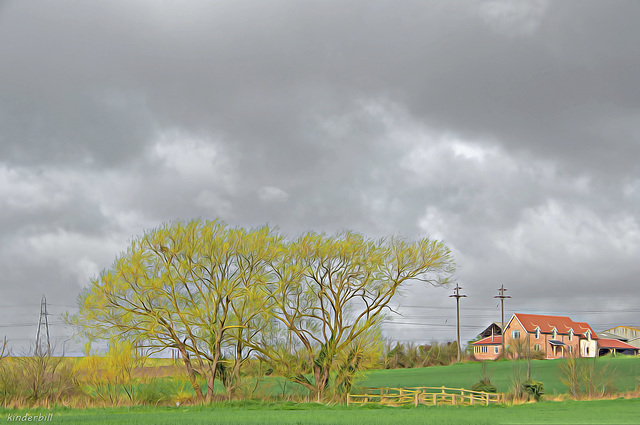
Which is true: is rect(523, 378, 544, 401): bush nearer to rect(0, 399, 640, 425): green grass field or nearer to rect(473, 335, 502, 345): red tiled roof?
rect(0, 399, 640, 425): green grass field

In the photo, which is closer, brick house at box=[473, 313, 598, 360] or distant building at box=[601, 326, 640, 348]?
brick house at box=[473, 313, 598, 360]

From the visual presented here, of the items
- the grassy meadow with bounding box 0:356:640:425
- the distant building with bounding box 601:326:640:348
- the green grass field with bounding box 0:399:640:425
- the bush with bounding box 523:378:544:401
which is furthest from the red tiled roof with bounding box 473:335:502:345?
the green grass field with bounding box 0:399:640:425

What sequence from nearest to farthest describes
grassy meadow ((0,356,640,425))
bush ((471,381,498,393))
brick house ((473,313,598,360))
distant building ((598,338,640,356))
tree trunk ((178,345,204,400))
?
grassy meadow ((0,356,640,425))
tree trunk ((178,345,204,400))
bush ((471,381,498,393))
brick house ((473,313,598,360))
distant building ((598,338,640,356))

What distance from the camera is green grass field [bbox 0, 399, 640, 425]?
2392 centimetres

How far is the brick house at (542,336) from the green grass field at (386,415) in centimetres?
5559

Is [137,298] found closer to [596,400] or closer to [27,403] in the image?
[27,403]

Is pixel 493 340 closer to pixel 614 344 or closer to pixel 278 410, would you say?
pixel 614 344

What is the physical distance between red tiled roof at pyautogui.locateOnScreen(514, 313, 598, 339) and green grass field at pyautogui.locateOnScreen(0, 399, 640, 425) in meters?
57.7

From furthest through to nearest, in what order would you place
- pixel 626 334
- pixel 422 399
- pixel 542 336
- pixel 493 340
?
pixel 626 334 < pixel 493 340 < pixel 542 336 < pixel 422 399

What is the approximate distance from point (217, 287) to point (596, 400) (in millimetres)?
24223

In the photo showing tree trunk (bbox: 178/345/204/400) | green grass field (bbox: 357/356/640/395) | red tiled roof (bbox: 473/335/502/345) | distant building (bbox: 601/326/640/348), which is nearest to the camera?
tree trunk (bbox: 178/345/204/400)

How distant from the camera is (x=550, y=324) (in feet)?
313

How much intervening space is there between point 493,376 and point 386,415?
3463 centimetres

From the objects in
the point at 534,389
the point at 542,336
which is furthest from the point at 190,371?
the point at 542,336
